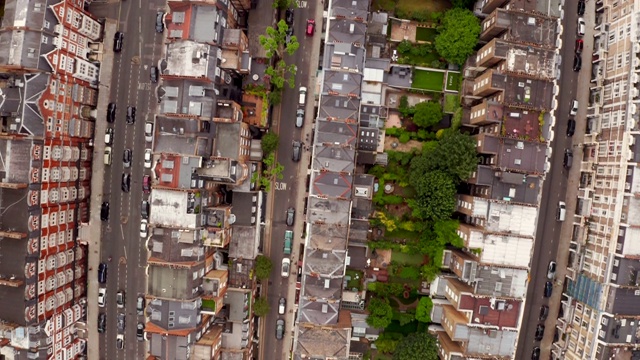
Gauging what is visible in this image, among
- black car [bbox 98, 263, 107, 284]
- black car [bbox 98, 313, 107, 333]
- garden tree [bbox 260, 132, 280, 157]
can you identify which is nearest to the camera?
garden tree [bbox 260, 132, 280, 157]

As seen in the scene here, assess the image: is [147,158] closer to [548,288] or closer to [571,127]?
[548,288]

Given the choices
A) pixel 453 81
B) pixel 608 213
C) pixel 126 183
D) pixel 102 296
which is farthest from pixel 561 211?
pixel 102 296

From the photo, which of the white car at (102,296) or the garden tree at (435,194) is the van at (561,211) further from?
the white car at (102,296)

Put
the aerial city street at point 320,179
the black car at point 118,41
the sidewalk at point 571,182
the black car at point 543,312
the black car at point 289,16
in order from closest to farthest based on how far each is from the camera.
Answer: the aerial city street at point 320,179 → the black car at point 289,16 → the sidewalk at point 571,182 → the black car at point 118,41 → the black car at point 543,312

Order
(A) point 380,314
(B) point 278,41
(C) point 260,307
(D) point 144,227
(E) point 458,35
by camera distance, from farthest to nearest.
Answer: (D) point 144,227, (C) point 260,307, (A) point 380,314, (B) point 278,41, (E) point 458,35

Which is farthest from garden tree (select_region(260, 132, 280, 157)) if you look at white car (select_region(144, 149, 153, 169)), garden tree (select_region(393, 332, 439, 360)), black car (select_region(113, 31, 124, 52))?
garden tree (select_region(393, 332, 439, 360))

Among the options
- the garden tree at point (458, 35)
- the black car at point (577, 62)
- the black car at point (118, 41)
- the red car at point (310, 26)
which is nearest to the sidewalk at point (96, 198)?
the black car at point (118, 41)

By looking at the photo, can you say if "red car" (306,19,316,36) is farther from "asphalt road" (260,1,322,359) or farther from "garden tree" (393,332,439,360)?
"garden tree" (393,332,439,360)
